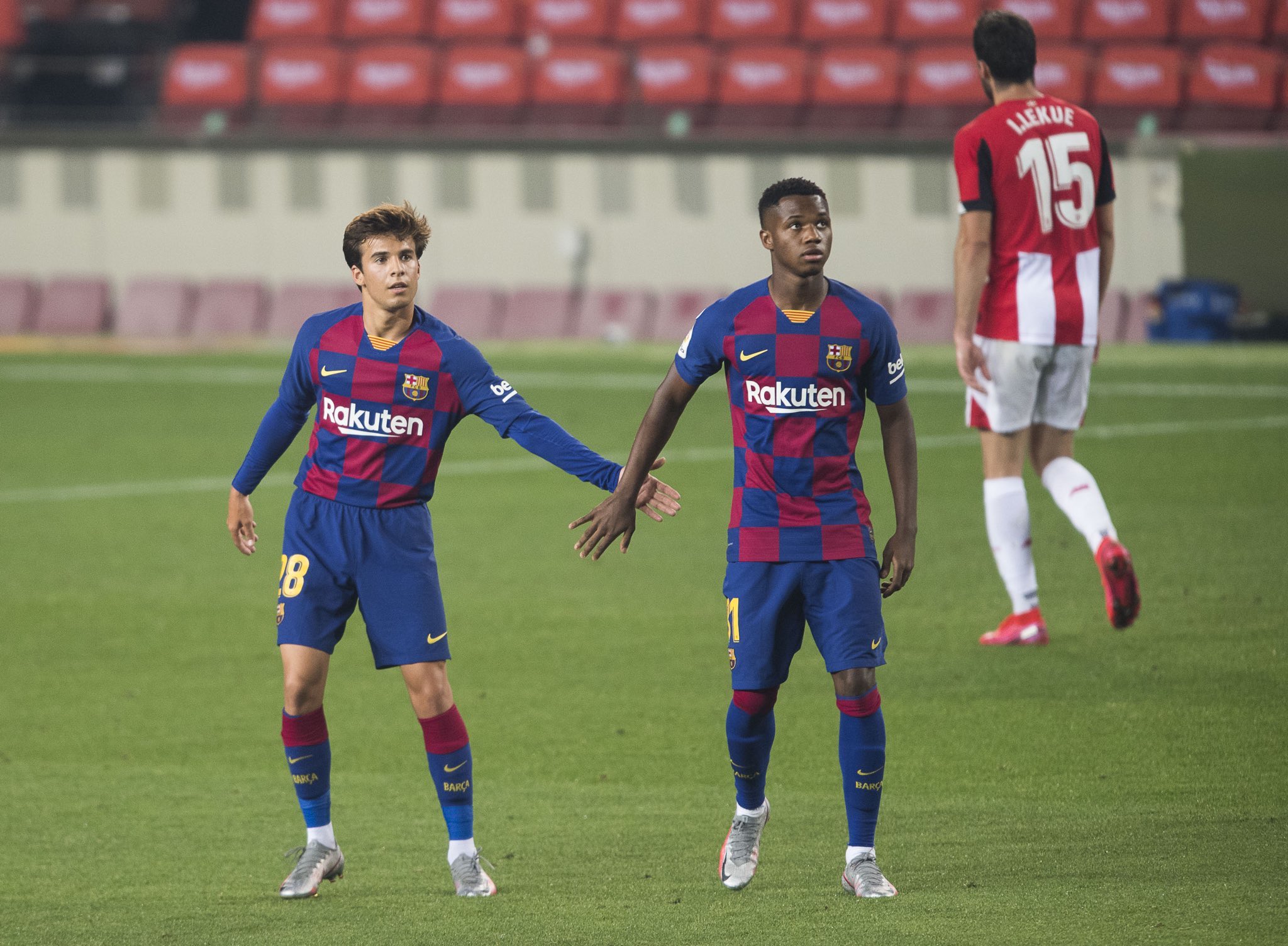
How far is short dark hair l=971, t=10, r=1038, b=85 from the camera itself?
732cm

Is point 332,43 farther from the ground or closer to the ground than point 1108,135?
farther from the ground

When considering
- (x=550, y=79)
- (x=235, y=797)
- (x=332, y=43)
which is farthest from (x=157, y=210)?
(x=235, y=797)

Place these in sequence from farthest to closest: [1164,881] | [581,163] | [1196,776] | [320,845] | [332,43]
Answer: [332,43]
[581,163]
[1196,776]
[320,845]
[1164,881]

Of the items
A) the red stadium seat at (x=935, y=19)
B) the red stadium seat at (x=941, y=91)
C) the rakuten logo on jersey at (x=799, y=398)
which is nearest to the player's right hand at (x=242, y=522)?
the rakuten logo on jersey at (x=799, y=398)

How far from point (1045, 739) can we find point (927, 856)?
1.48 m

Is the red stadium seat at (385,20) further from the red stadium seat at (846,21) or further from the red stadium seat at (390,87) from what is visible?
the red stadium seat at (846,21)

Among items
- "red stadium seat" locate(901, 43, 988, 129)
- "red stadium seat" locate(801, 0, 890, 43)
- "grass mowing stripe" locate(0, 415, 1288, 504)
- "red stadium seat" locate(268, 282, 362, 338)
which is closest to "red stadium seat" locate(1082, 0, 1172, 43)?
"red stadium seat" locate(901, 43, 988, 129)

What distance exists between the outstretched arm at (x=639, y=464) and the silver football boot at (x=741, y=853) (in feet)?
2.97

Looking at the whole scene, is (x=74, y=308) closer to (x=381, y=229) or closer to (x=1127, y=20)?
(x=1127, y=20)

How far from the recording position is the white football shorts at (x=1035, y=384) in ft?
25.0

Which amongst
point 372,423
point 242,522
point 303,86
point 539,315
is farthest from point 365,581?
point 303,86

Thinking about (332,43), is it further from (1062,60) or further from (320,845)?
(320,845)

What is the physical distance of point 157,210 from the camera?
25.8m

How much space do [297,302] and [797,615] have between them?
66.9ft
